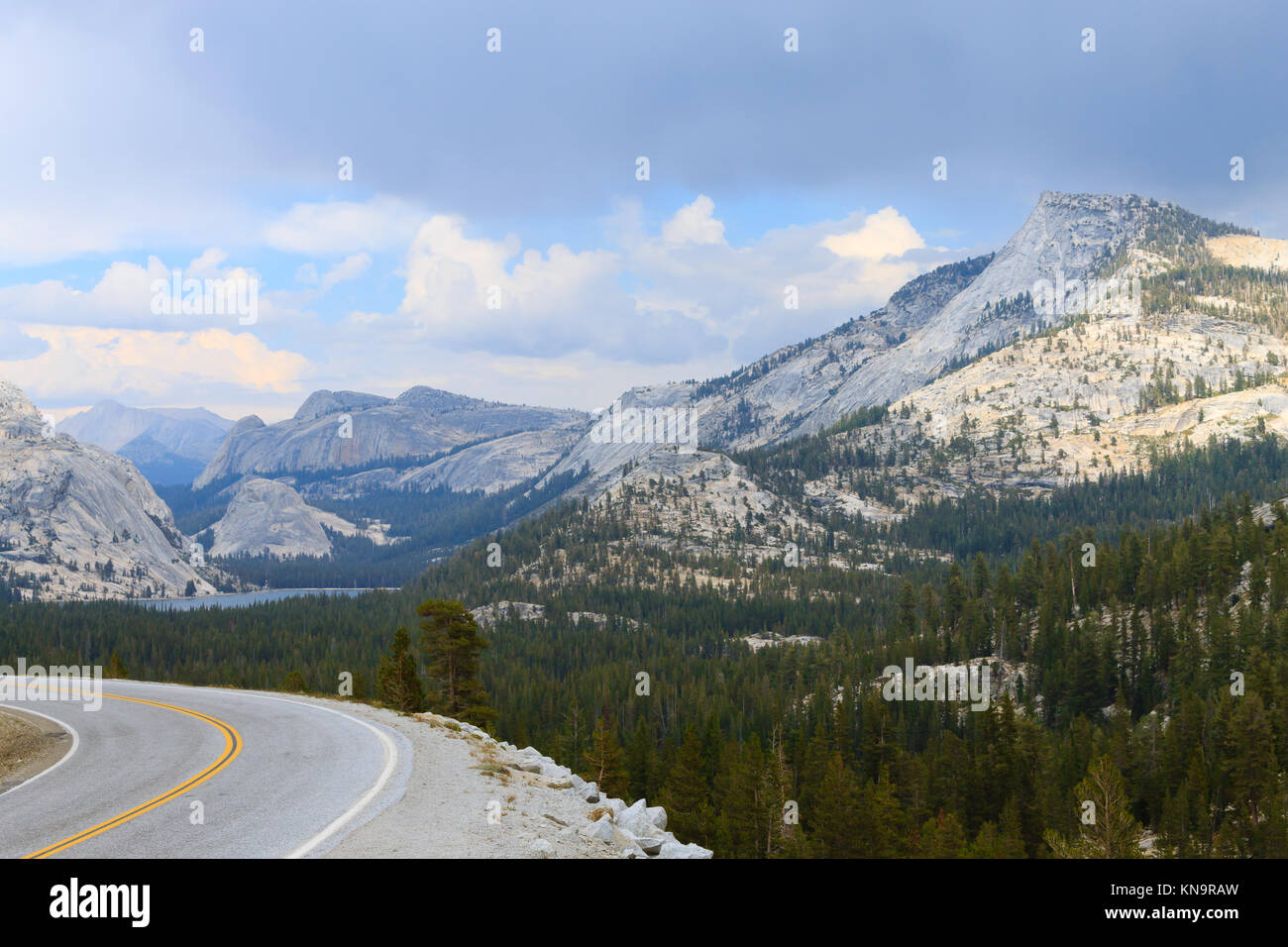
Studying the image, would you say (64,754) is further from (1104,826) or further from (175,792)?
(1104,826)

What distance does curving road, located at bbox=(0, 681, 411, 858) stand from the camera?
16.6 m

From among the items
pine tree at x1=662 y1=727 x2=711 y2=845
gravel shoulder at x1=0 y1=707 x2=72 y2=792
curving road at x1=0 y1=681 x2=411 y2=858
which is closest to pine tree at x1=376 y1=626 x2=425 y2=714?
pine tree at x1=662 y1=727 x2=711 y2=845

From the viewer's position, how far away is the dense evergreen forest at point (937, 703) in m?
62.8

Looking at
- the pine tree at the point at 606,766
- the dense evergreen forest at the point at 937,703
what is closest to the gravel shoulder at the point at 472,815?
the pine tree at the point at 606,766

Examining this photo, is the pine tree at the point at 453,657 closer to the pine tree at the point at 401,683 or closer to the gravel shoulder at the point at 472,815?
the pine tree at the point at 401,683

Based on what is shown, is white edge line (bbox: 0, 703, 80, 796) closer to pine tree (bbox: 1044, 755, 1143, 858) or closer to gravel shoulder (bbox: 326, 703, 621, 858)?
gravel shoulder (bbox: 326, 703, 621, 858)

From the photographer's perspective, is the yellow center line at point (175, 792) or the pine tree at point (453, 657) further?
the pine tree at point (453, 657)

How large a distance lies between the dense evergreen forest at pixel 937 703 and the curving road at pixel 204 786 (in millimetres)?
34458

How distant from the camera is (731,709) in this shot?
11438 cm

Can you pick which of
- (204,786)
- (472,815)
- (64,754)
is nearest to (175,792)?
(204,786)

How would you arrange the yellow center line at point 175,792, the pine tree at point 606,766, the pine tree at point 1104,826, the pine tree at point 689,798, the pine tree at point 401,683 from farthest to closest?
the pine tree at point 689,798 < the pine tree at point 606,766 < the pine tree at point 401,683 < the pine tree at point 1104,826 < the yellow center line at point 175,792

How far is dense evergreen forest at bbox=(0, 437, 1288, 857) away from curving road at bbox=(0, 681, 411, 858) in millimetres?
34458
